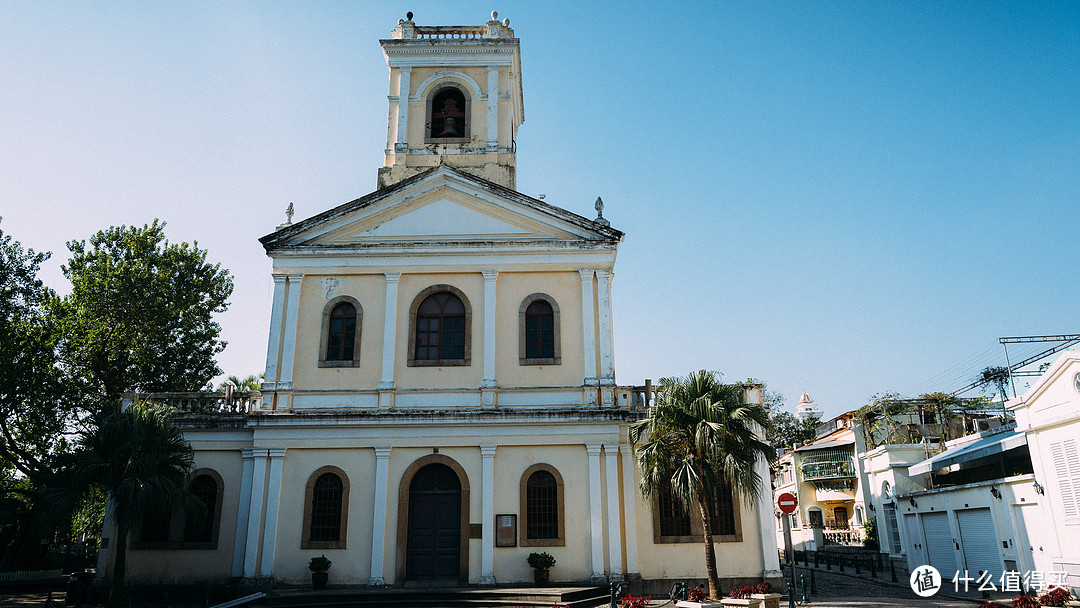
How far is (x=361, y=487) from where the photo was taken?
19.5 meters

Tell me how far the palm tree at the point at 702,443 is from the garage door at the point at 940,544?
9798 millimetres

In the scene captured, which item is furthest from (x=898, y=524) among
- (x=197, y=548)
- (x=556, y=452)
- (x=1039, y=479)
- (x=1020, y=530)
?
(x=197, y=548)

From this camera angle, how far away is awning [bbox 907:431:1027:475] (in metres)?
19.1

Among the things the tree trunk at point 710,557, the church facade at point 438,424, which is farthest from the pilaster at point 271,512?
the tree trunk at point 710,557

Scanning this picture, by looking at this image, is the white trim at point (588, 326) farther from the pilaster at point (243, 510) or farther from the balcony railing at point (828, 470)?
the balcony railing at point (828, 470)

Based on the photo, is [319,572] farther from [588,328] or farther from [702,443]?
[702,443]

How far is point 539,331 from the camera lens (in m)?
20.9

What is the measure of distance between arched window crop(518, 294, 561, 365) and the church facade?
0.06 m

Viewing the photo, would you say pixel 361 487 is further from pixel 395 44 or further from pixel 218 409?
pixel 395 44

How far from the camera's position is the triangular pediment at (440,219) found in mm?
21516

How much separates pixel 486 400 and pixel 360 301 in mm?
4764

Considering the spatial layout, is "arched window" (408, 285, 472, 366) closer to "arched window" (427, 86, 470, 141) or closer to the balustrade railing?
the balustrade railing

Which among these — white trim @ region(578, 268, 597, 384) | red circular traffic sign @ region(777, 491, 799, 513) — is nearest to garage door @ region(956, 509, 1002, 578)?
red circular traffic sign @ region(777, 491, 799, 513)

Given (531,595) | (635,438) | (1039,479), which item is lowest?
(531,595)
